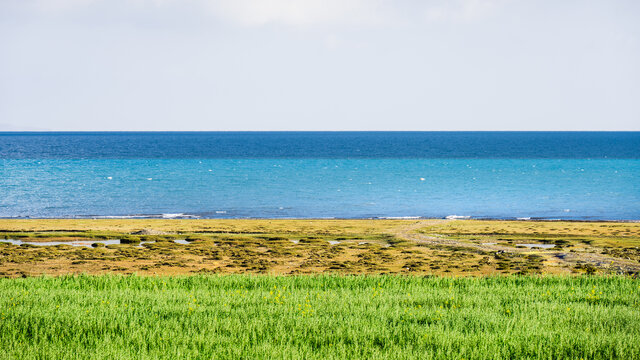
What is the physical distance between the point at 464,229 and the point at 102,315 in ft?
76.4

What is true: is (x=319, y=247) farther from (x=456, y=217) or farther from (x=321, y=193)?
(x=321, y=193)

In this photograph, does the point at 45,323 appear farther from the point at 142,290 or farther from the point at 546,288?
the point at 546,288

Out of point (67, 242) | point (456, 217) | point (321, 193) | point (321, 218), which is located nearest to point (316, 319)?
point (67, 242)

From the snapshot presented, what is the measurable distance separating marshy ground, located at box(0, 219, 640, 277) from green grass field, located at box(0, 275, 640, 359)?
6.21 meters

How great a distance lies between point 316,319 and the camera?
9727 mm

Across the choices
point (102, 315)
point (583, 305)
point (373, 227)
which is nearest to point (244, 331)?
point (102, 315)

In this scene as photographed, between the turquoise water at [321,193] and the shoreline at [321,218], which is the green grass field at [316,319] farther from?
the turquoise water at [321,193]

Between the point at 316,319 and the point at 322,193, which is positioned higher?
the point at 316,319

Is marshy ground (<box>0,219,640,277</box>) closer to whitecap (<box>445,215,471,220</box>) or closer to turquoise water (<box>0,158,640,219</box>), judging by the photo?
whitecap (<box>445,215,471,220</box>)

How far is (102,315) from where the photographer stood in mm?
9992

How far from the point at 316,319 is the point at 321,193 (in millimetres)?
40665

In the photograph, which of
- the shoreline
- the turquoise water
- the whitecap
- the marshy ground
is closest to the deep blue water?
the turquoise water

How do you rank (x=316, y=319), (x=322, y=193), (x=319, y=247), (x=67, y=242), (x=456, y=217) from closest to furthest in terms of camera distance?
(x=316, y=319) < (x=319, y=247) < (x=67, y=242) < (x=456, y=217) < (x=322, y=193)

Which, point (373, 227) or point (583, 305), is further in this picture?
point (373, 227)
